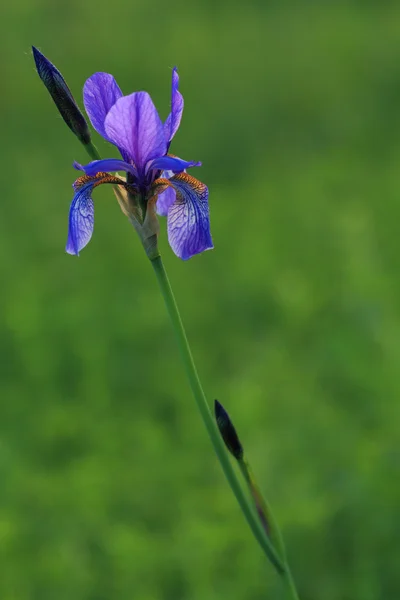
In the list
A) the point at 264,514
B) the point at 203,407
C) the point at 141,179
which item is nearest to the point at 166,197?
the point at 141,179

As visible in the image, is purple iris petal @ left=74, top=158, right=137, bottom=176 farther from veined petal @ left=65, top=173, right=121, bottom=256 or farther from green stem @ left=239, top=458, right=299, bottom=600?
green stem @ left=239, top=458, right=299, bottom=600

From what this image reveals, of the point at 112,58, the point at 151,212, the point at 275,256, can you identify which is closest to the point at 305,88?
the point at 112,58

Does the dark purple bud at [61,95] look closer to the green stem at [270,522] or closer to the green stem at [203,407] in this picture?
the green stem at [203,407]

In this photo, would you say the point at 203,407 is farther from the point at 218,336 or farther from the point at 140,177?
the point at 218,336

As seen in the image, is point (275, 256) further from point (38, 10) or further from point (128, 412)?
point (38, 10)

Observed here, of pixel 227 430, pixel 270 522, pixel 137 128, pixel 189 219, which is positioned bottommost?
pixel 270 522

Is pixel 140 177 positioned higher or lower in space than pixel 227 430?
higher

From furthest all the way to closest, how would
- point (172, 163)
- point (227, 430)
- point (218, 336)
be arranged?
point (218, 336) → point (227, 430) → point (172, 163)
